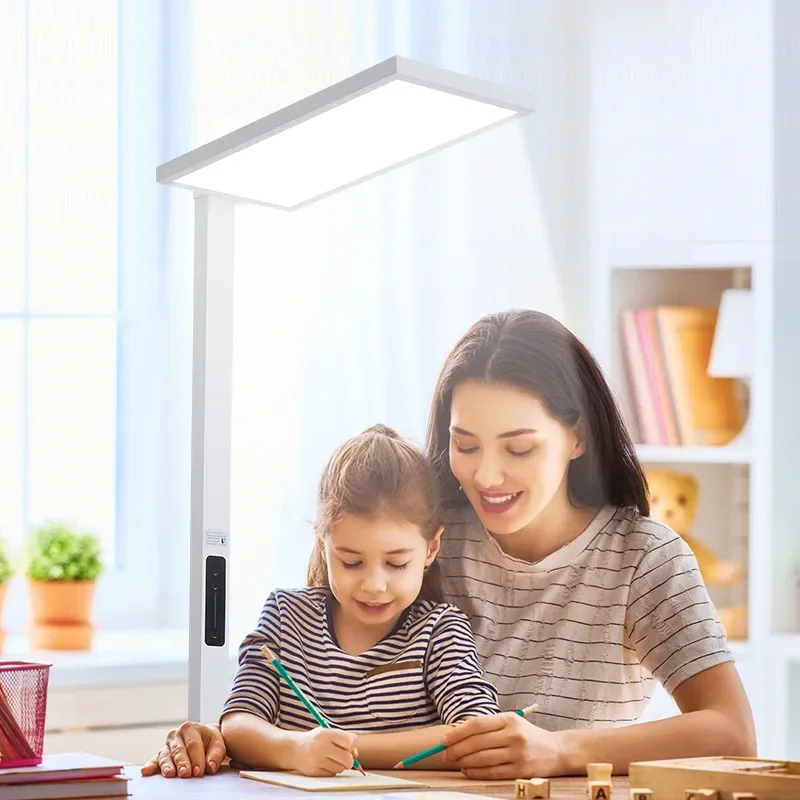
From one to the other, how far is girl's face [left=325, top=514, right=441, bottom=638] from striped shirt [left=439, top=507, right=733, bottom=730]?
0.28 feet

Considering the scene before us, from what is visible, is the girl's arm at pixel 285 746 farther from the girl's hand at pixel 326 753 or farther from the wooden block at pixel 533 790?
the wooden block at pixel 533 790

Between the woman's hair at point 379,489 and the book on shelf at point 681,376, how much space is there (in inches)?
30.7

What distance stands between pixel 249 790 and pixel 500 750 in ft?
0.76

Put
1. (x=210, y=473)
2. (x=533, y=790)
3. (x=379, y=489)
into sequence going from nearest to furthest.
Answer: (x=533, y=790), (x=379, y=489), (x=210, y=473)

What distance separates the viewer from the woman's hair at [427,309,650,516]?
137 centimetres

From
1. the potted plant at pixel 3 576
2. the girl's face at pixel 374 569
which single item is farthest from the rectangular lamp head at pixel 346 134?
the potted plant at pixel 3 576

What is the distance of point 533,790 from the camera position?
1.08m

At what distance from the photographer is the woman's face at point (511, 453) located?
1.36 m

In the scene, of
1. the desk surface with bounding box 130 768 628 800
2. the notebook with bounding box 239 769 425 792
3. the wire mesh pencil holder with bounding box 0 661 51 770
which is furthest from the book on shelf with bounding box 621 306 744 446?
the wire mesh pencil holder with bounding box 0 661 51 770

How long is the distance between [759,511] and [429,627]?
2.83 feet

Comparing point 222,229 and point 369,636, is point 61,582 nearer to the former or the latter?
point 222,229

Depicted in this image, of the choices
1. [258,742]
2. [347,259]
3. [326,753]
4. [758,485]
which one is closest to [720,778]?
[326,753]

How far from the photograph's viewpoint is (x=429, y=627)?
129 cm

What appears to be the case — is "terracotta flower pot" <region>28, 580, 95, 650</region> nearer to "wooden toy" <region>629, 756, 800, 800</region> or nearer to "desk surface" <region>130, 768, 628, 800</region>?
"desk surface" <region>130, 768, 628, 800</region>
